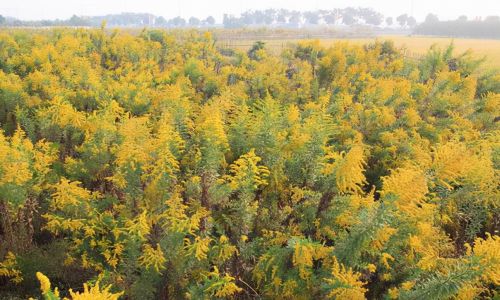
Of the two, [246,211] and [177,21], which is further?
[177,21]

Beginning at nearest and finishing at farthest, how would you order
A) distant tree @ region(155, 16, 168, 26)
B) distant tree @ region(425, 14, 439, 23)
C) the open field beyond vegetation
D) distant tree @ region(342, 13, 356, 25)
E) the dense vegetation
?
1. the dense vegetation
2. the open field beyond vegetation
3. distant tree @ region(425, 14, 439, 23)
4. distant tree @ region(342, 13, 356, 25)
5. distant tree @ region(155, 16, 168, 26)

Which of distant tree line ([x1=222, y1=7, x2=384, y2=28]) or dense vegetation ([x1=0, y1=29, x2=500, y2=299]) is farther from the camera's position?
distant tree line ([x1=222, y1=7, x2=384, y2=28])

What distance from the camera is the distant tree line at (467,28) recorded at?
68.5 m

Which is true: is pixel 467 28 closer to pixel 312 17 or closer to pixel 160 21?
pixel 312 17

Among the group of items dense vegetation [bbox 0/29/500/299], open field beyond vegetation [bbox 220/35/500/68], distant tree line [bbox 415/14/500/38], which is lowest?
dense vegetation [bbox 0/29/500/299]

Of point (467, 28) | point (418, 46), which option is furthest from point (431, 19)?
point (418, 46)

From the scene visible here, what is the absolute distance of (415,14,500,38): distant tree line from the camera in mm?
68456

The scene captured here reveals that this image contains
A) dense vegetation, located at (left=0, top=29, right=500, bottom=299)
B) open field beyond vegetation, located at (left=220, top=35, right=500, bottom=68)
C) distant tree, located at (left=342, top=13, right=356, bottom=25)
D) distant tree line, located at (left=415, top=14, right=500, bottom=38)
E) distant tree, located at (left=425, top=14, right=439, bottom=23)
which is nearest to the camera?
dense vegetation, located at (left=0, top=29, right=500, bottom=299)

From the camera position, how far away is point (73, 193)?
244 inches

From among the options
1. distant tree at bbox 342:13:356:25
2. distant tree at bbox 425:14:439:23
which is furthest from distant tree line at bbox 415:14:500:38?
distant tree at bbox 342:13:356:25

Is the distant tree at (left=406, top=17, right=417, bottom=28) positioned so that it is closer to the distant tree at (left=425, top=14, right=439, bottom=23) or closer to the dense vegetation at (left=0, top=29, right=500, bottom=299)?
the distant tree at (left=425, top=14, right=439, bottom=23)

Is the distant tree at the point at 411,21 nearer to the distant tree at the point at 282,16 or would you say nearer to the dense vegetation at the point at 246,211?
the distant tree at the point at 282,16

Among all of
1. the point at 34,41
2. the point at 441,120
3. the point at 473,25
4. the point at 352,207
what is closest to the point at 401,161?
the point at 441,120

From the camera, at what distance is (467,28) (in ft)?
240
